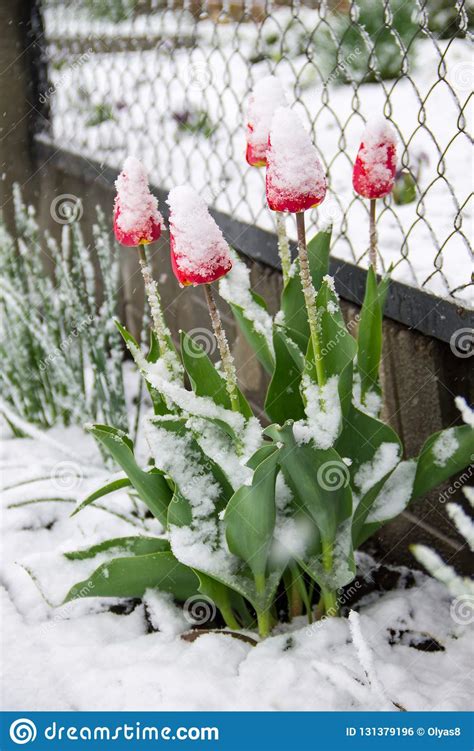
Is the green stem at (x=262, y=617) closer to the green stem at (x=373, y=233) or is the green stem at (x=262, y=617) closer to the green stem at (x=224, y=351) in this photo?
the green stem at (x=224, y=351)

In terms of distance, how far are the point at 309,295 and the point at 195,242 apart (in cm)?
18

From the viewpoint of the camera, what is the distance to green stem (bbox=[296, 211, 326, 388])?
118 centimetres

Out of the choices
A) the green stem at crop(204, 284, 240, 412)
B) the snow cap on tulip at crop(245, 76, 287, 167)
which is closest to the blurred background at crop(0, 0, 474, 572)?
the snow cap on tulip at crop(245, 76, 287, 167)

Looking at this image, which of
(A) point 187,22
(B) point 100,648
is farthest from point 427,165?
(A) point 187,22

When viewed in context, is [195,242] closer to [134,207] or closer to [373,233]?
[134,207]

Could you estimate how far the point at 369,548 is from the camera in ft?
6.36

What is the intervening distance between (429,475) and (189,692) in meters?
0.52

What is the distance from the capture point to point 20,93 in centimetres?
382

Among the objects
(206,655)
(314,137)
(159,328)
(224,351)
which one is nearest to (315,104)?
(314,137)

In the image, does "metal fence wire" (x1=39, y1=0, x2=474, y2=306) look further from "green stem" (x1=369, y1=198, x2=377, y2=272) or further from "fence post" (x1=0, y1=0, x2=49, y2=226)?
"green stem" (x1=369, y1=198, x2=377, y2=272)

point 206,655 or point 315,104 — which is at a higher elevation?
point 315,104

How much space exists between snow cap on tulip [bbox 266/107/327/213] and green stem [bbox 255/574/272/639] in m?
0.62

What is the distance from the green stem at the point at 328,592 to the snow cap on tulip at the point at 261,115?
1.99ft

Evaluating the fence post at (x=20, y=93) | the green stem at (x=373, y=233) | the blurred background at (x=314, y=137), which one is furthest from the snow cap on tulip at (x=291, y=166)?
the fence post at (x=20, y=93)
